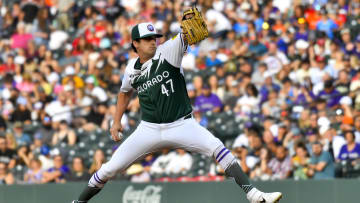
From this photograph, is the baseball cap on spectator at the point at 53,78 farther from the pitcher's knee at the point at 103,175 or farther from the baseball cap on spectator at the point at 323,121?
the pitcher's knee at the point at 103,175

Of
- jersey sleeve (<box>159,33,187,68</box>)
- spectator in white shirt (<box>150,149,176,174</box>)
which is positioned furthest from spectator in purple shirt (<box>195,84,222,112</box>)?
jersey sleeve (<box>159,33,187,68</box>)

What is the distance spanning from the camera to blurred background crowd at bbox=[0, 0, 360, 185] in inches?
512

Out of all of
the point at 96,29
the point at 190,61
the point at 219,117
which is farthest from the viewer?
the point at 96,29

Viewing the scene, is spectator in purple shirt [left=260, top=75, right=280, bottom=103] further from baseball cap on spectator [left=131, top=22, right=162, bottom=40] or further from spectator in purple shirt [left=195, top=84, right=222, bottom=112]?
baseball cap on spectator [left=131, top=22, right=162, bottom=40]

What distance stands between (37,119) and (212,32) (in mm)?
3885

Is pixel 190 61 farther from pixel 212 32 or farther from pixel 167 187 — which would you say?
pixel 167 187

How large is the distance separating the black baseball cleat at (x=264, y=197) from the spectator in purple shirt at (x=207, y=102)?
6.42 meters

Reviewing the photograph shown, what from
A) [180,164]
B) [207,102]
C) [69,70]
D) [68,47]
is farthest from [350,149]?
[68,47]

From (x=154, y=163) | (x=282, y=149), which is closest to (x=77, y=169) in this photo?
(x=154, y=163)

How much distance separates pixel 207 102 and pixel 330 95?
2250mm

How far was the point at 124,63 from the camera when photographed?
56.7 feet

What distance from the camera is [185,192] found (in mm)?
11898

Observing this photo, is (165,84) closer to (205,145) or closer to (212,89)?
(205,145)

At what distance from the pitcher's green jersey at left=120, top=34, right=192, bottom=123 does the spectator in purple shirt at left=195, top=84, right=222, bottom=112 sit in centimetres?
609
